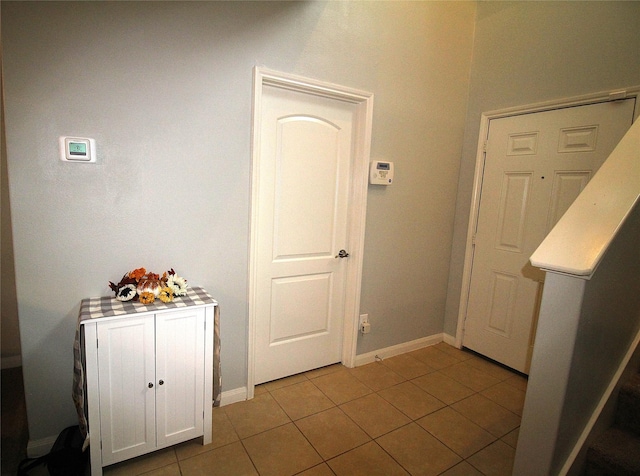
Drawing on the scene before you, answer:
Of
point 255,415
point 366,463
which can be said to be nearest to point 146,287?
point 255,415

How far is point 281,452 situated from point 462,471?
93cm

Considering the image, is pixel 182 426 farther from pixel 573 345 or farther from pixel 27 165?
pixel 573 345

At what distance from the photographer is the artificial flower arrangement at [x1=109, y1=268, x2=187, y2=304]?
66.9 inches

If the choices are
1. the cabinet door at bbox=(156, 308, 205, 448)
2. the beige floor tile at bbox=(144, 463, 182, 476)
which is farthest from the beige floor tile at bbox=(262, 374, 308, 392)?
the beige floor tile at bbox=(144, 463, 182, 476)

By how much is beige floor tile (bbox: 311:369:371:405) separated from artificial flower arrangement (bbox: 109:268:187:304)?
1237 mm

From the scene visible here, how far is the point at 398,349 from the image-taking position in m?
3.01

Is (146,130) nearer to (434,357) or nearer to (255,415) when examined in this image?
(255,415)

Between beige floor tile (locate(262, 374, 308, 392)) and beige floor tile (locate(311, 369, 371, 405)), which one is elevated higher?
beige floor tile (locate(311, 369, 371, 405))

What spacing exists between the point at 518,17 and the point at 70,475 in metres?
3.89

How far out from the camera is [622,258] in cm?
146

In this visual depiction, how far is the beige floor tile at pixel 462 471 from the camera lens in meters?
1.76

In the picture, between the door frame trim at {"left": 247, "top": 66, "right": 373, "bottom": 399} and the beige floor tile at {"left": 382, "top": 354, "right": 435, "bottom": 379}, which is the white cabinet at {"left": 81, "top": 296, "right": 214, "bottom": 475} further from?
the beige floor tile at {"left": 382, "top": 354, "right": 435, "bottom": 379}

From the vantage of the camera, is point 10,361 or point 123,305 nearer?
point 123,305

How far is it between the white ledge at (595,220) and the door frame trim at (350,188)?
4.42 ft
